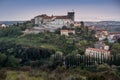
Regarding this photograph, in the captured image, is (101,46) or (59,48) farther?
(101,46)

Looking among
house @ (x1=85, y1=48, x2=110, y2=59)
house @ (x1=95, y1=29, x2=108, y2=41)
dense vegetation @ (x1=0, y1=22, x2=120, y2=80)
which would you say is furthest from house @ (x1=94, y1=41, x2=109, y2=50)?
house @ (x1=95, y1=29, x2=108, y2=41)

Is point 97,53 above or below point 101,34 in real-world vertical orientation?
below

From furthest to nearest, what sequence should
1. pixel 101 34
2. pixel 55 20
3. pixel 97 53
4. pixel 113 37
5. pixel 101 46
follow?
pixel 55 20, pixel 101 34, pixel 113 37, pixel 101 46, pixel 97 53

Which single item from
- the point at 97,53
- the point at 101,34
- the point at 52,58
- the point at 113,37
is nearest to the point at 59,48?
the point at 97,53

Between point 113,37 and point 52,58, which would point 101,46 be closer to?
point 113,37

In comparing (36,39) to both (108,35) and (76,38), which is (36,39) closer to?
(76,38)

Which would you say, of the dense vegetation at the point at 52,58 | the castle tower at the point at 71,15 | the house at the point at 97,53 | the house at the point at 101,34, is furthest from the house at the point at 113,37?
the castle tower at the point at 71,15

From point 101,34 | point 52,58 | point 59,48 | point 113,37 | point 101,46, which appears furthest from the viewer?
point 101,34

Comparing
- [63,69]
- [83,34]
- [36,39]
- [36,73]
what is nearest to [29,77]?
[36,73]
